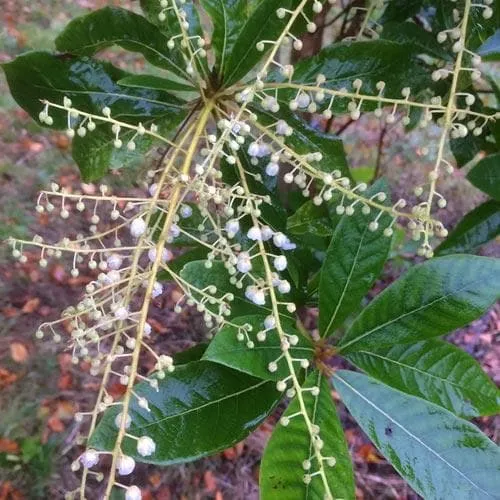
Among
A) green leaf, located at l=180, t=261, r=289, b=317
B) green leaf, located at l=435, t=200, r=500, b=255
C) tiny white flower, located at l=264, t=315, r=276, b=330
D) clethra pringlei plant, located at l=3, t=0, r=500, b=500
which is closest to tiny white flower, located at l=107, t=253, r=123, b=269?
clethra pringlei plant, located at l=3, t=0, r=500, b=500

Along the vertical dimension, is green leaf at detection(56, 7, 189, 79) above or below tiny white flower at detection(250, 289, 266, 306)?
above

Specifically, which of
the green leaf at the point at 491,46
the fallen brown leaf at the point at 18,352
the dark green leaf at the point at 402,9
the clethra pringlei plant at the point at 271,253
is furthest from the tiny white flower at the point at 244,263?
the fallen brown leaf at the point at 18,352

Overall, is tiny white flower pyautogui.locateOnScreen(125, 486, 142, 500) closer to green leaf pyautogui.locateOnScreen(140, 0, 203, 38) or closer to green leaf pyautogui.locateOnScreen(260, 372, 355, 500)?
green leaf pyautogui.locateOnScreen(260, 372, 355, 500)

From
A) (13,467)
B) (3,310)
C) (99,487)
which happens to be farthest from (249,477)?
(3,310)

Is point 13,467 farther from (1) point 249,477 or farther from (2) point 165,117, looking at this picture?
(2) point 165,117

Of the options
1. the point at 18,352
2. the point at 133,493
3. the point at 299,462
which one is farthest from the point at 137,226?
the point at 18,352

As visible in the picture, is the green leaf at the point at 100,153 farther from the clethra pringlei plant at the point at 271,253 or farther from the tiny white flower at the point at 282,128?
the tiny white flower at the point at 282,128
